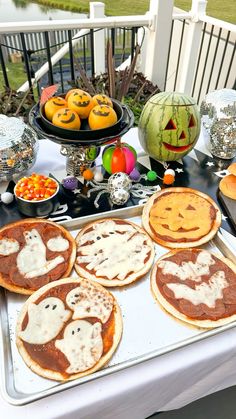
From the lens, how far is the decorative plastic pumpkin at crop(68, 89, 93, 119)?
38.3 inches

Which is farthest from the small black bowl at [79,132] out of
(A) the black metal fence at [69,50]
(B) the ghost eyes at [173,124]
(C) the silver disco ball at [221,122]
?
(C) the silver disco ball at [221,122]

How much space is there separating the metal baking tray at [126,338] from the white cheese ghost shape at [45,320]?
38 mm

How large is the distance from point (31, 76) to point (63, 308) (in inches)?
87.2

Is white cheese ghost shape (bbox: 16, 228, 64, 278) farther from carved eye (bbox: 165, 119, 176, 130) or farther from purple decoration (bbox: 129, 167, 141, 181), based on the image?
carved eye (bbox: 165, 119, 176, 130)

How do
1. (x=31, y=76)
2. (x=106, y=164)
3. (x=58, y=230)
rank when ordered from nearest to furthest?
(x=58, y=230)
(x=106, y=164)
(x=31, y=76)

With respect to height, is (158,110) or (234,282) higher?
(158,110)

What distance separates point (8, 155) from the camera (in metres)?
1.00

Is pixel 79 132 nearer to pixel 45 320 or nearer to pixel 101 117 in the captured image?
pixel 101 117

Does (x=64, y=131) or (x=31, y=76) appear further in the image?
(x=31, y=76)

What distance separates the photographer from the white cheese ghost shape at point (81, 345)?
595 mm

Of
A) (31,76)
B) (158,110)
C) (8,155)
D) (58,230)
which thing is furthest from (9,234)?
(31,76)

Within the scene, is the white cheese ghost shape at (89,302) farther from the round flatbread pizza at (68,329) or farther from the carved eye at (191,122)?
the carved eye at (191,122)

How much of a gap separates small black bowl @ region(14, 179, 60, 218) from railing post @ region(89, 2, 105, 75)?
1897 mm

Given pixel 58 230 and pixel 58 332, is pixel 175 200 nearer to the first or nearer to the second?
pixel 58 230
